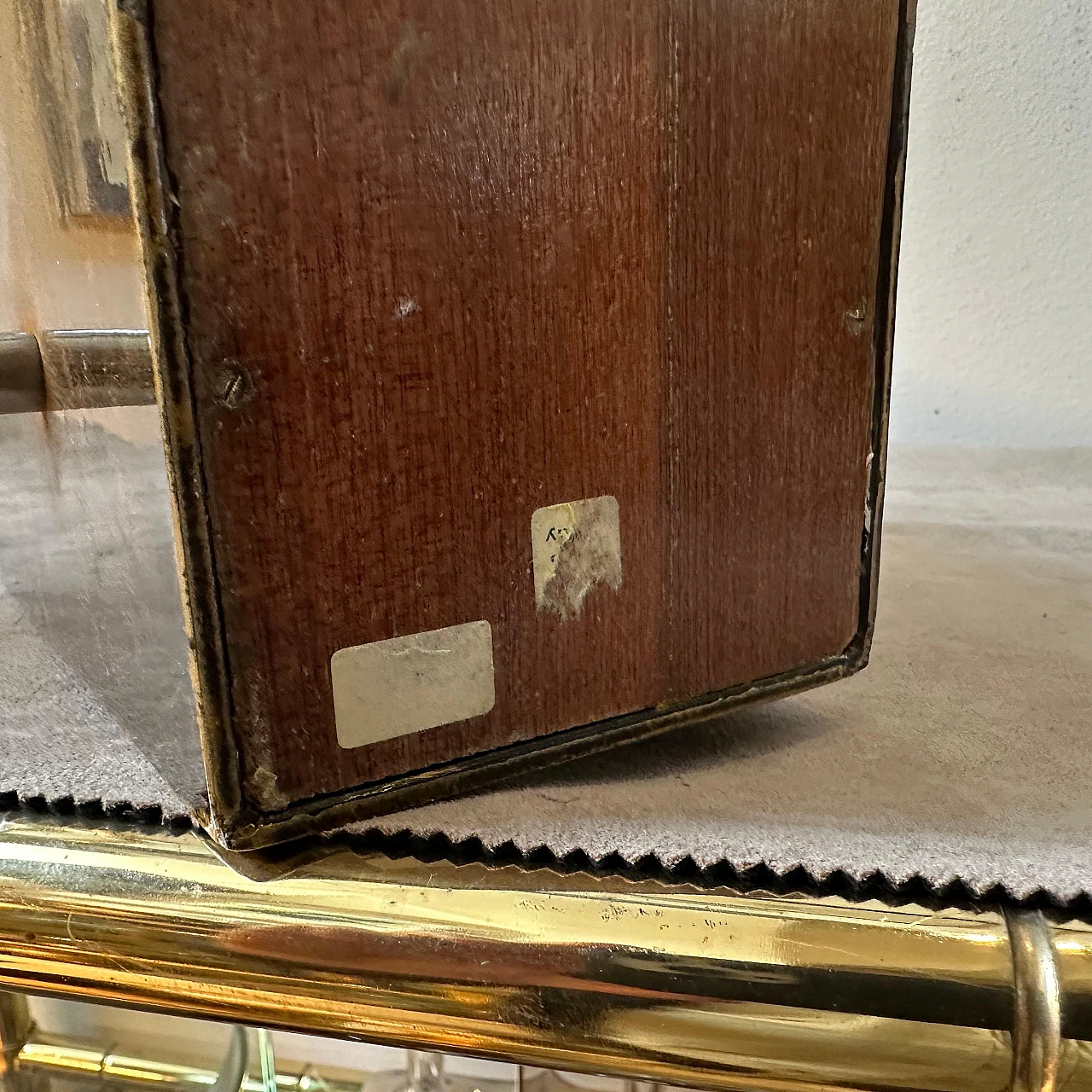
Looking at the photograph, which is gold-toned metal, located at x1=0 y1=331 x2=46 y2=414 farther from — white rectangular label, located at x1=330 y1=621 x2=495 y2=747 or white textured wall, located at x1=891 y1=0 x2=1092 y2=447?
Answer: white textured wall, located at x1=891 y1=0 x2=1092 y2=447

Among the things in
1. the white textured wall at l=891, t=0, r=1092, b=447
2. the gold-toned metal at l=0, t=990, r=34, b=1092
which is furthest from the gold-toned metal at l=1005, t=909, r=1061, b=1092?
the white textured wall at l=891, t=0, r=1092, b=447

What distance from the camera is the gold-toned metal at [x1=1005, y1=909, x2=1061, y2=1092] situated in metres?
0.25

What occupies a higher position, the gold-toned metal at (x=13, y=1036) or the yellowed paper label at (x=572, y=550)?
→ the yellowed paper label at (x=572, y=550)

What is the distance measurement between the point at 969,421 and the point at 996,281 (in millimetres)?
123

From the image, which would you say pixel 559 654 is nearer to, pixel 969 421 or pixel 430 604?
pixel 430 604

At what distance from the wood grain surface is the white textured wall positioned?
555mm

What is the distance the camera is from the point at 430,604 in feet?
0.99

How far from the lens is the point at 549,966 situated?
0.89 ft

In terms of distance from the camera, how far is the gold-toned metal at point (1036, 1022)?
0.83 feet

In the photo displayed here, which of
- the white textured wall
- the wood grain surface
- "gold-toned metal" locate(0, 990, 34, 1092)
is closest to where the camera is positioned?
the wood grain surface

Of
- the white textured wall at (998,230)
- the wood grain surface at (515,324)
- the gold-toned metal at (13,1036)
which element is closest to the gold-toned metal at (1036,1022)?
the wood grain surface at (515,324)

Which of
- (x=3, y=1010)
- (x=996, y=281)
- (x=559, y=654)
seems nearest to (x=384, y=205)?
(x=559, y=654)

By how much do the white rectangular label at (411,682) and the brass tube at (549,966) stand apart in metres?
0.04

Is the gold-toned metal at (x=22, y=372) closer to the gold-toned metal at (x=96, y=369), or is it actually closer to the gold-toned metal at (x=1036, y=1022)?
the gold-toned metal at (x=96, y=369)
